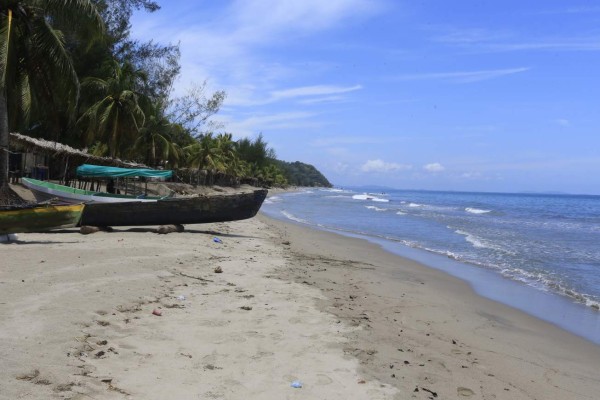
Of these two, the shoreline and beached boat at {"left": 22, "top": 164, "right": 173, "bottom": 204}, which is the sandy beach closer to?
the shoreline

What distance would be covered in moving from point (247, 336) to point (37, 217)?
23.3 feet

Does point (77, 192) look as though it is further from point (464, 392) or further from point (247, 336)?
point (464, 392)

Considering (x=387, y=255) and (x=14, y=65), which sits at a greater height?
(x=14, y=65)

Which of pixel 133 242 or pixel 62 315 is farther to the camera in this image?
Result: pixel 133 242

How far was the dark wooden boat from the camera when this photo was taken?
1371 cm

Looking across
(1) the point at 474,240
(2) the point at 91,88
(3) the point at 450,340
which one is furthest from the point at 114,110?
(3) the point at 450,340

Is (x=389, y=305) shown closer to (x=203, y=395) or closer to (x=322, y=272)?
(x=322, y=272)

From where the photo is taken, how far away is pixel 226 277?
866 centimetres

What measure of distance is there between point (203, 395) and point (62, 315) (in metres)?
2.06

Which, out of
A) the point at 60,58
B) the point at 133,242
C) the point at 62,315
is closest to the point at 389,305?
the point at 62,315

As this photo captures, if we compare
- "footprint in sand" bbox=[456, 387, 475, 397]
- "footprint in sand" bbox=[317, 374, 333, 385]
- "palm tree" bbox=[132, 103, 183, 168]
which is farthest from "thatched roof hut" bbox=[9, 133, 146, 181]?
"footprint in sand" bbox=[456, 387, 475, 397]

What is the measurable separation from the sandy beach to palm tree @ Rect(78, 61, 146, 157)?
17.2 m

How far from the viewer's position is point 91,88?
2698 cm

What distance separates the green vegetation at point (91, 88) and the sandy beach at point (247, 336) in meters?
5.54
